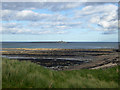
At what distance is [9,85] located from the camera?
723cm

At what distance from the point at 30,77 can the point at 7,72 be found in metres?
1.69

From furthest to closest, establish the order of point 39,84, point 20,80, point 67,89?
1. point 20,80
2. point 39,84
3. point 67,89

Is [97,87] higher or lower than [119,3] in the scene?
lower

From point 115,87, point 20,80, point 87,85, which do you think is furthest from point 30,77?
point 115,87

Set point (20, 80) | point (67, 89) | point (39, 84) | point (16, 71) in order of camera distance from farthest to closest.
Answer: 1. point (16, 71)
2. point (20, 80)
3. point (39, 84)
4. point (67, 89)

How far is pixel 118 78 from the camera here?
9727mm

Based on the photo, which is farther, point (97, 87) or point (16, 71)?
point (16, 71)

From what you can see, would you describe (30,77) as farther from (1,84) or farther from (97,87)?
(97,87)

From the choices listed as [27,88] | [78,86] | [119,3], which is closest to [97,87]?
[78,86]

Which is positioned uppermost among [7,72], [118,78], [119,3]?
[119,3]

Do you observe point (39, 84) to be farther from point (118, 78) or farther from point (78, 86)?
point (118, 78)

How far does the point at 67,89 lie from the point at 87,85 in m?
1.14

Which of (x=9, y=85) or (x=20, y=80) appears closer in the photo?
(x=9, y=85)

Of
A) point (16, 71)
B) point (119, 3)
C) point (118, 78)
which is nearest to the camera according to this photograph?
point (16, 71)
